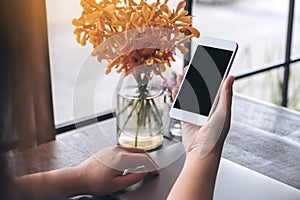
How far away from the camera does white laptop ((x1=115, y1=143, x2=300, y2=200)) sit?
781mm

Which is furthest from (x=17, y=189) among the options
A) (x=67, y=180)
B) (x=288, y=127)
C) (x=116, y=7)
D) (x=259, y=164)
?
(x=288, y=127)

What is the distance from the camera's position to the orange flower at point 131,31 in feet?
2.64

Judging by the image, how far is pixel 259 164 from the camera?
905 millimetres

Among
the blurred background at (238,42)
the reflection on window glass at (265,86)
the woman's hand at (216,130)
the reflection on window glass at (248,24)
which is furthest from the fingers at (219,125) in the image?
the reflection on window glass at (248,24)

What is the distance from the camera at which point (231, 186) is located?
0.81 m

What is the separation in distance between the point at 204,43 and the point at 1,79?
63 cm

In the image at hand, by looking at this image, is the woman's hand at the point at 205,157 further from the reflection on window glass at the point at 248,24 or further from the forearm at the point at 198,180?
the reflection on window glass at the point at 248,24

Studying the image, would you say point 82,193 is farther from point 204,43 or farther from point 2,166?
point 2,166

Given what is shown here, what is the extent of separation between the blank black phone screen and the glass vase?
7cm

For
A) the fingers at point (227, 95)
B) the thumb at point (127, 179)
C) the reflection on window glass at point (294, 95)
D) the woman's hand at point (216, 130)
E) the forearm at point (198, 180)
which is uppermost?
the fingers at point (227, 95)

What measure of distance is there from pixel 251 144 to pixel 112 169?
345 mm

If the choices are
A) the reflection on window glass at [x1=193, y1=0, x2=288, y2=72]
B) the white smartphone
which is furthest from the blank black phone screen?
the reflection on window glass at [x1=193, y1=0, x2=288, y2=72]

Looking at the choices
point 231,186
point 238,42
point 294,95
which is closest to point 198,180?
point 231,186

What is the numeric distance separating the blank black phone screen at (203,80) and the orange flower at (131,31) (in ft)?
0.17
